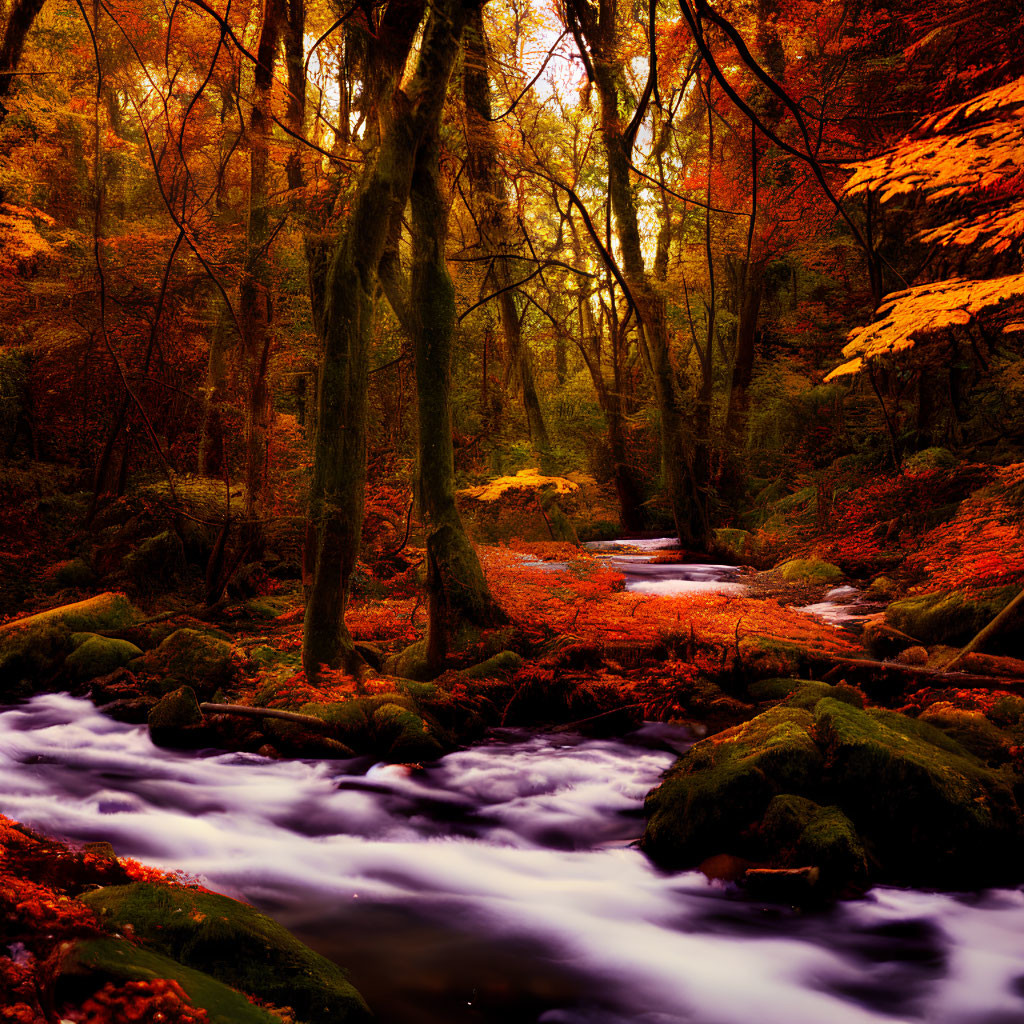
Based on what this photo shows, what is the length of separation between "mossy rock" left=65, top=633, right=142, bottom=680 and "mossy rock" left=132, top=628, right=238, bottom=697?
347 millimetres

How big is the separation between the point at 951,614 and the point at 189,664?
787 cm

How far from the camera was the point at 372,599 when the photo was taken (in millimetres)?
9383

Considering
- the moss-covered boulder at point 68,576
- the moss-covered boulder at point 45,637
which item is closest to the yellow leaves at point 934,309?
the moss-covered boulder at point 45,637

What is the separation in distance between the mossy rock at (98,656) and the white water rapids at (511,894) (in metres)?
1.12

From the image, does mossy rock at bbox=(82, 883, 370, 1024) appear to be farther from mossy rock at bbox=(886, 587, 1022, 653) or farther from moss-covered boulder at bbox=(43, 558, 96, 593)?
moss-covered boulder at bbox=(43, 558, 96, 593)

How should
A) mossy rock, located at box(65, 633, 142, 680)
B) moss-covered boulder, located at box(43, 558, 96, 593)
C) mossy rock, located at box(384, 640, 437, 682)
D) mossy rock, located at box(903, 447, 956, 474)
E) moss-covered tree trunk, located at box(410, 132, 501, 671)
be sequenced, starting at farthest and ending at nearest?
mossy rock, located at box(903, 447, 956, 474) < moss-covered boulder, located at box(43, 558, 96, 593) < mossy rock, located at box(65, 633, 142, 680) < mossy rock, located at box(384, 640, 437, 682) < moss-covered tree trunk, located at box(410, 132, 501, 671)

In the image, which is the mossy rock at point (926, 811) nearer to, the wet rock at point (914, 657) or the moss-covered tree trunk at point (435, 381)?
the wet rock at point (914, 657)

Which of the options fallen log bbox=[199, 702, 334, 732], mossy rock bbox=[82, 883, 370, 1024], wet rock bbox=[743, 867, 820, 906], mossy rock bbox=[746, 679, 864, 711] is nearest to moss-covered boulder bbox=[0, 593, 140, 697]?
fallen log bbox=[199, 702, 334, 732]

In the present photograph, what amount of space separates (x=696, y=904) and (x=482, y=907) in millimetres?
1242

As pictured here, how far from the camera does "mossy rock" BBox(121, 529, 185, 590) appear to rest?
9930 mm

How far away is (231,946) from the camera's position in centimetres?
249

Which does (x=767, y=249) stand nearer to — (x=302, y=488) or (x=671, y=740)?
(x=302, y=488)

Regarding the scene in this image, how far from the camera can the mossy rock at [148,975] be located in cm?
171

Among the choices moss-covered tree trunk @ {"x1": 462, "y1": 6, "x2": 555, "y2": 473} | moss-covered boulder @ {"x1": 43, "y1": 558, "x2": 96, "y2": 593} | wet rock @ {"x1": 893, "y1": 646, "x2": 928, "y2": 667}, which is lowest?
wet rock @ {"x1": 893, "y1": 646, "x2": 928, "y2": 667}
